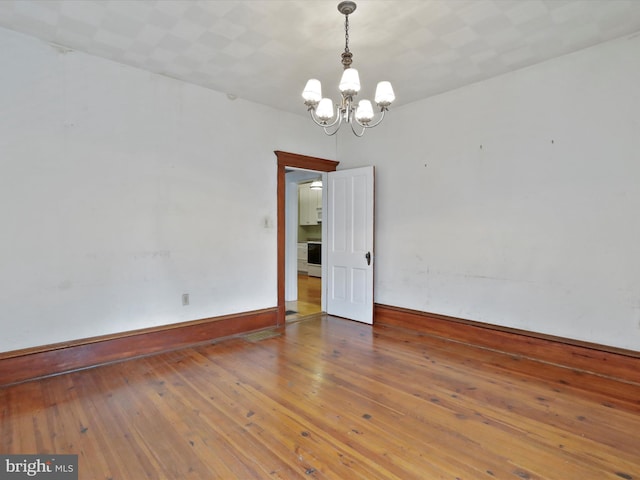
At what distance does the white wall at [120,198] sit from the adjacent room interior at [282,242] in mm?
19

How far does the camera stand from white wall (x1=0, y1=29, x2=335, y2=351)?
9.59 feet

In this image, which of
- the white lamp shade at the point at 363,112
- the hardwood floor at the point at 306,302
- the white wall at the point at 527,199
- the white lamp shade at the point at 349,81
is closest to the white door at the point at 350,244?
the white wall at the point at 527,199

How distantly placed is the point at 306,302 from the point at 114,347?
11.0 feet

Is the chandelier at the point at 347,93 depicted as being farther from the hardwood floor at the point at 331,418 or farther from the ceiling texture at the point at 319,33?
the hardwood floor at the point at 331,418

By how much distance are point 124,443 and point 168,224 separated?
2.24 meters

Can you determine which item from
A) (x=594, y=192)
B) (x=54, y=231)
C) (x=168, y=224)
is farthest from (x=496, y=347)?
(x=54, y=231)

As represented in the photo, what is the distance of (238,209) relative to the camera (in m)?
4.33

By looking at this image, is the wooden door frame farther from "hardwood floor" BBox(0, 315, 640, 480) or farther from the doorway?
"hardwood floor" BBox(0, 315, 640, 480)

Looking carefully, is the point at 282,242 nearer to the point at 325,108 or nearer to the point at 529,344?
the point at 325,108

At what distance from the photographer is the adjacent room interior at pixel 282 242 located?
2193 millimetres

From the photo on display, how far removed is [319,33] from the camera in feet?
9.34

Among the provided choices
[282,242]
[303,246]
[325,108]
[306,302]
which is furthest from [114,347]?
[303,246]

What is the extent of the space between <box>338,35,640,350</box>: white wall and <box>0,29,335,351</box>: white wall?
190 centimetres

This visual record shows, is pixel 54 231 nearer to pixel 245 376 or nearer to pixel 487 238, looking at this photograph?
pixel 245 376
